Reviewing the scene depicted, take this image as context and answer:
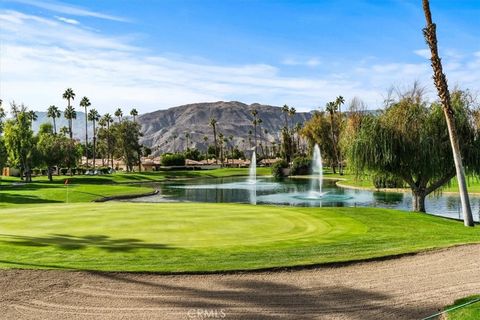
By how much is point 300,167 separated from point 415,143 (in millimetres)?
83493

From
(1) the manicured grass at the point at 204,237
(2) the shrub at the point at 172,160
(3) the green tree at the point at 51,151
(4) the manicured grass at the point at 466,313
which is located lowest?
(4) the manicured grass at the point at 466,313

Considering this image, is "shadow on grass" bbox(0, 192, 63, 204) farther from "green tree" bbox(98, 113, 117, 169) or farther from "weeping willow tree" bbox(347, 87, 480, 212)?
"green tree" bbox(98, 113, 117, 169)

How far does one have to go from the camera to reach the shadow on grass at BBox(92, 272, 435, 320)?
11336 millimetres

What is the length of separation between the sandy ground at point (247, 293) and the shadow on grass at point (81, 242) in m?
3.37

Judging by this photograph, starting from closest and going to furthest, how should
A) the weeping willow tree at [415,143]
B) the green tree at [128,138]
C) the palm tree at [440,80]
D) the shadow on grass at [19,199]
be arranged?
the palm tree at [440,80], the weeping willow tree at [415,143], the shadow on grass at [19,199], the green tree at [128,138]

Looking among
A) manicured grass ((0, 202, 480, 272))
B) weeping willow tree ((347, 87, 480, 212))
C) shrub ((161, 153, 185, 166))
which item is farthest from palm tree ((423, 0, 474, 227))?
shrub ((161, 153, 185, 166))

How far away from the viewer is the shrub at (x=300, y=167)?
117 meters

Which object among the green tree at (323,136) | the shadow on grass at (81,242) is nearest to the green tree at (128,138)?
the green tree at (323,136)

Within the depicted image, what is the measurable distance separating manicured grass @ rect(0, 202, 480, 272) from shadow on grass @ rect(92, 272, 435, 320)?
0.94m

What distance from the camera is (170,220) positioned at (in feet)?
76.6

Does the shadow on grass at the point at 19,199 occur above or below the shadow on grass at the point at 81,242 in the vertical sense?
below

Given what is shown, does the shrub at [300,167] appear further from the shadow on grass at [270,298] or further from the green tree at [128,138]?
the shadow on grass at [270,298]

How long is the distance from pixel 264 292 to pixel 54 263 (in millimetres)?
6965

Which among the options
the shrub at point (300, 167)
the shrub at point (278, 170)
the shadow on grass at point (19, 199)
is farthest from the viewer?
the shrub at point (300, 167)
